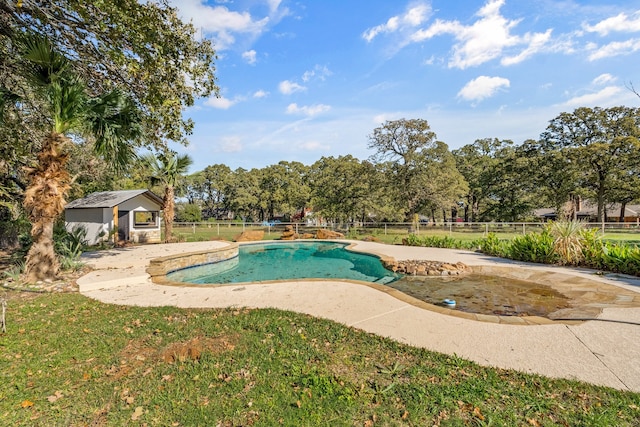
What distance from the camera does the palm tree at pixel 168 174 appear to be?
1351cm

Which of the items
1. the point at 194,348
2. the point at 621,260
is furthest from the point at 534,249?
the point at 194,348

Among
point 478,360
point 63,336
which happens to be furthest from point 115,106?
point 478,360

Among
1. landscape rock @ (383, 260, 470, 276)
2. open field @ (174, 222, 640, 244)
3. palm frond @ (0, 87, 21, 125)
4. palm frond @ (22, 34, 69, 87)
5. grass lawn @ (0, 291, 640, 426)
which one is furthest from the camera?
open field @ (174, 222, 640, 244)

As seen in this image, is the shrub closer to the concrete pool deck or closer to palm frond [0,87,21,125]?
the concrete pool deck

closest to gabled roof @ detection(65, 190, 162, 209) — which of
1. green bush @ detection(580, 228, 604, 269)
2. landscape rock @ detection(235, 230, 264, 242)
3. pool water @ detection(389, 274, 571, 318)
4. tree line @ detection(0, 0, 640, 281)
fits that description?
tree line @ detection(0, 0, 640, 281)

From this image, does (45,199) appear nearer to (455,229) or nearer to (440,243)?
(440,243)

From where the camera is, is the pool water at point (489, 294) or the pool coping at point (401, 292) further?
the pool water at point (489, 294)

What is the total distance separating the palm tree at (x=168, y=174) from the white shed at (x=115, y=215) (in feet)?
3.45

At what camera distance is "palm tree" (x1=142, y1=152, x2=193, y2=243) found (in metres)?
13.5

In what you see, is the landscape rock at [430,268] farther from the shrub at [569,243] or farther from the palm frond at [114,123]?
the palm frond at [114,123]

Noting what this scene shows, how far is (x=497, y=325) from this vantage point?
12.6 feet

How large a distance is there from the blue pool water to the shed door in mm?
5295

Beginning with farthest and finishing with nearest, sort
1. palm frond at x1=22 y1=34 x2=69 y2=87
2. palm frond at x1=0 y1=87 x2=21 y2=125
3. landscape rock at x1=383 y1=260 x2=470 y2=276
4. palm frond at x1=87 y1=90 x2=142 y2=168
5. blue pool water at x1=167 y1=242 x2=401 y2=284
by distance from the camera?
blue pool water at x1=167 y1=242 x2=401 y2=284, landscape rock at x1=383 y1=260 x2=470 y2=276, palm frond at x1=87 y1=90 x2=142 y2=168, palm frond at x1=0 y1=87 x2=21 y2=125, palm frond at x1=22 y1=34 x2=69 y2=87

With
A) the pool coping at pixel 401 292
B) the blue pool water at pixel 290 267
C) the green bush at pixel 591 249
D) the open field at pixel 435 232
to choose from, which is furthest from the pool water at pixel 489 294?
the open field at pixel 435 232
